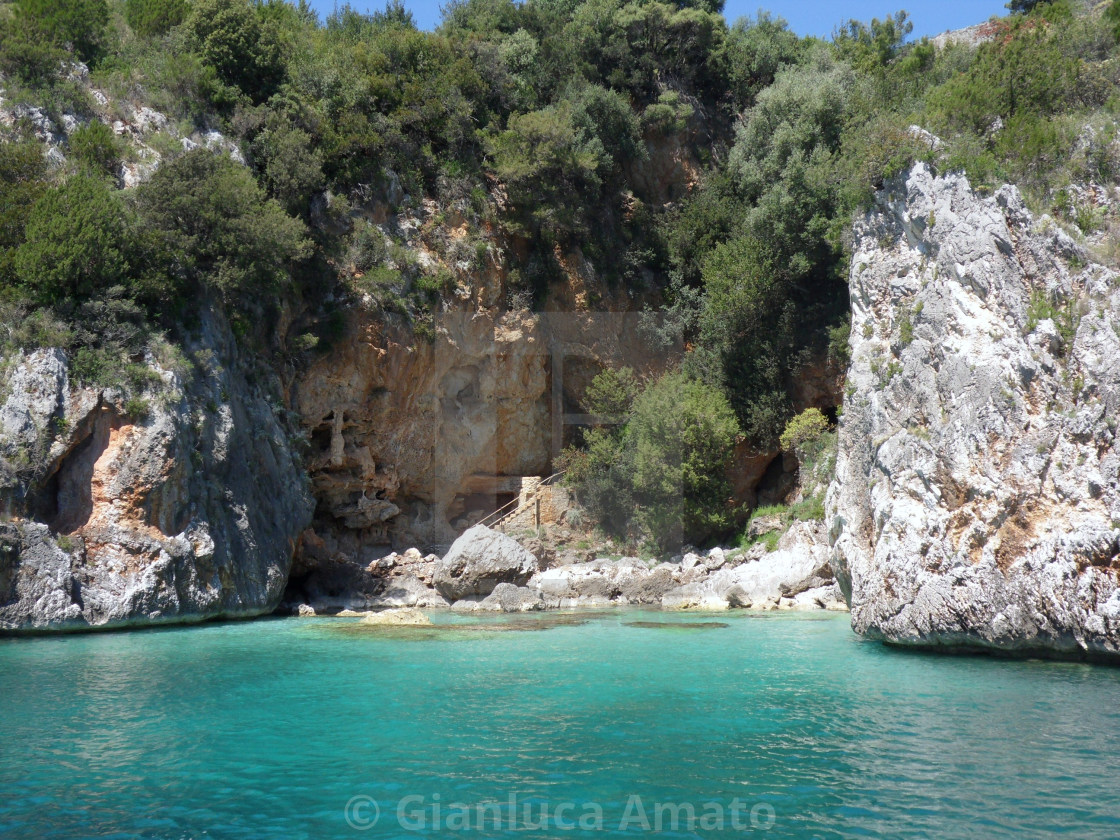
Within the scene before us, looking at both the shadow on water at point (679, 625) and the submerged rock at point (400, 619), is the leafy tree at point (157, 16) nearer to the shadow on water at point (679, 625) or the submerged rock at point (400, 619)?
the submerged rock at point (400, 619)

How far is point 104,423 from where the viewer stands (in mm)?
20938

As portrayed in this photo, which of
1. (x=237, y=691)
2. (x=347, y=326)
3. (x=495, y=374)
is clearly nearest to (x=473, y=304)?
(x=495, y=374)

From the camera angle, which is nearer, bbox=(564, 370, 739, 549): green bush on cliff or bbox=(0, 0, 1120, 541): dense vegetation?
bbox=(0, 0, 1120, 541): dense vegetation

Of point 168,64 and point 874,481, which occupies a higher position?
point 168,64

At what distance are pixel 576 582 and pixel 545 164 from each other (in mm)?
15723

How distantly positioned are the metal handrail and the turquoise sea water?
49.7ft

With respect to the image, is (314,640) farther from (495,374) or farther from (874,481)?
(495,374)

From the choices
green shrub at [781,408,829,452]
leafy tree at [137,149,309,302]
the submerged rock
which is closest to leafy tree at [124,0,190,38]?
leafy tree at [137,149,309,302]

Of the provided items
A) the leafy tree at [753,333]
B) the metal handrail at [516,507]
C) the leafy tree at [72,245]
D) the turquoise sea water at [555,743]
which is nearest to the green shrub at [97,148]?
the leafy tree at [72,245]

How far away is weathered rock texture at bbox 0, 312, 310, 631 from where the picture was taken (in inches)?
755

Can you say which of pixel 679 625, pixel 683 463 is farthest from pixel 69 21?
pixel 679 625

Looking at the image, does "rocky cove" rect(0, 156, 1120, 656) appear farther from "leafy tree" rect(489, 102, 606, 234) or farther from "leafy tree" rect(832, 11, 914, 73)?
"leafy tree" rect(832, 11, 914, 73)

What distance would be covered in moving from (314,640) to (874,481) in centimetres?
1264

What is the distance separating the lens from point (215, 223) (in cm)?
2383
